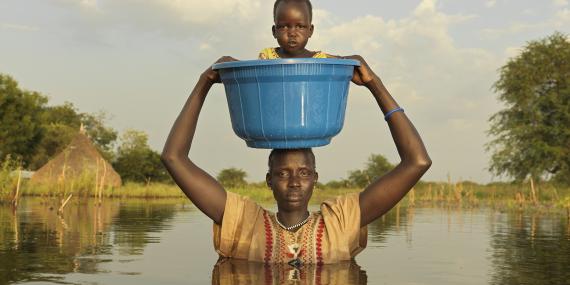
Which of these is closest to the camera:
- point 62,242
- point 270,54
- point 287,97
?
point 287,97

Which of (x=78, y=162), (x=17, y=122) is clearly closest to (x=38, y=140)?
(x=17, y=122)

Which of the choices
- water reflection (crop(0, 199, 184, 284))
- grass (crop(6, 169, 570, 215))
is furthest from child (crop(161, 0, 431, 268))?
grass (crop(6, 169, 570, 215))

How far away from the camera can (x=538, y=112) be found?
100 ft

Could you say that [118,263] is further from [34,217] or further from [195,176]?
[34,217]

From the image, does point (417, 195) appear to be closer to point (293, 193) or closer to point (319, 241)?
point (319, 241)

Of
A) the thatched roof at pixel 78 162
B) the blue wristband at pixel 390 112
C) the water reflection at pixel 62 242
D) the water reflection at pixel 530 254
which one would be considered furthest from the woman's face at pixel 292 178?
the thatched roof at pixel 78 162

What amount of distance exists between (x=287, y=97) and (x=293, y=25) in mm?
544

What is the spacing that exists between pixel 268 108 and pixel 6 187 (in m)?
14.5

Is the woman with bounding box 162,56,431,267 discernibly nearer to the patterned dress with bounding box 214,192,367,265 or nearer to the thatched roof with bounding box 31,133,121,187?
the patterned dress with bounding box 214,192,367,265

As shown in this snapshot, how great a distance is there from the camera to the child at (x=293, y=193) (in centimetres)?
391

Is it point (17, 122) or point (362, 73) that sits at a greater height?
point (17, 122)

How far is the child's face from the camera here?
3977mm

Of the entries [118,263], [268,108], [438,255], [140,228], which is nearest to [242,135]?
[268,108]

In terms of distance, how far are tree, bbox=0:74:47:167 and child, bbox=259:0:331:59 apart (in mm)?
36038
